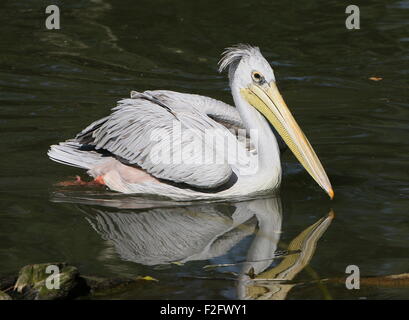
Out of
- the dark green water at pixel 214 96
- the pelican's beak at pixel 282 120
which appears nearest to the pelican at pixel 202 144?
the pelican's beak at pixel 282 120

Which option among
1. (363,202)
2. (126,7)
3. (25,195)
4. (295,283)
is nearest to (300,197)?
(363,202)

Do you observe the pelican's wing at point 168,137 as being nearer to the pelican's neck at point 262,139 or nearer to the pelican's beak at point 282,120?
the pelican's neck at point 262,139

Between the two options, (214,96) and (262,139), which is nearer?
(262,139)

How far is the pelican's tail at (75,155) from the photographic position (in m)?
7.54

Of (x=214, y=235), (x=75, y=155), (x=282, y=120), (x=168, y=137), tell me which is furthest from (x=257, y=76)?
(x=75, y=155)

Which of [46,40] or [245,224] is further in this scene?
[46,40]

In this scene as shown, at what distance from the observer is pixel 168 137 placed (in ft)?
23.4

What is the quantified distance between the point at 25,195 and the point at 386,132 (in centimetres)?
350

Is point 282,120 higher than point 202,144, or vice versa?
point 282,120

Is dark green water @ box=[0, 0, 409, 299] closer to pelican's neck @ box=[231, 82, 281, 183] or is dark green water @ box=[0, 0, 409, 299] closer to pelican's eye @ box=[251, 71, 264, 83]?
pelican's neck @ box=[231, 82, 281, 183]

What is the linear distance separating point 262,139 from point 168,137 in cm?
75

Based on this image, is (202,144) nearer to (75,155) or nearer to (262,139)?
(262,139)

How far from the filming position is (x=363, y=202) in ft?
22.9
